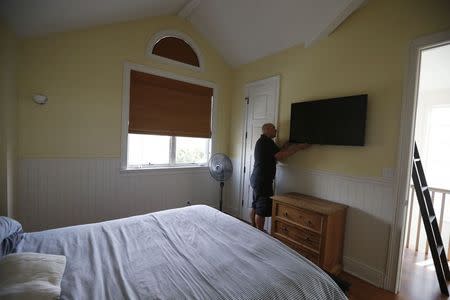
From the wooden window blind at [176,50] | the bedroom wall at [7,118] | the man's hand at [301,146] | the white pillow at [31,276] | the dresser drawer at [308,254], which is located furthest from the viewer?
the wooden window blind at [176,50]

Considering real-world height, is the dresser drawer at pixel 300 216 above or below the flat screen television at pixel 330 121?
below

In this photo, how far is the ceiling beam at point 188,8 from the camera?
2.99 meters

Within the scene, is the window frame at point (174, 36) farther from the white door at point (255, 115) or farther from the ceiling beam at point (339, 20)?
the ceiling beam at point (339, 20)

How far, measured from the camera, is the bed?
3.44 feet

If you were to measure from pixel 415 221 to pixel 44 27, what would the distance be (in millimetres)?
5626

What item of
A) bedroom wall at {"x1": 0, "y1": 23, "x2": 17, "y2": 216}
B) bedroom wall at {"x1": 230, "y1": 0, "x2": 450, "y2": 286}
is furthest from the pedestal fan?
bedroom wall at {"x1": 0, "y1": 23, "x2": 17, "y2": 216}

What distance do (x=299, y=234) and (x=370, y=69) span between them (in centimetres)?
192

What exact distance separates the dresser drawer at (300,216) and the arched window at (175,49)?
8.45ft

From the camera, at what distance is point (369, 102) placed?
2.21 metres

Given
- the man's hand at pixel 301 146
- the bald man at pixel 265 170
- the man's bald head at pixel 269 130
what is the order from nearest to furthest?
the man's hand at pixel 301 146
the bald man at pixel 265 170
the man's bald head at pixel 269 130

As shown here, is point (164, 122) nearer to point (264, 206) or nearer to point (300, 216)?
point (264, 206)

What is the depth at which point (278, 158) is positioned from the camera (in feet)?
9.27

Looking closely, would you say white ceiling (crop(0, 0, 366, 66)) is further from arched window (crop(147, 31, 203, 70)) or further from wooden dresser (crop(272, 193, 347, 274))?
wooden dresser (crop(272, 193, 347, 274))

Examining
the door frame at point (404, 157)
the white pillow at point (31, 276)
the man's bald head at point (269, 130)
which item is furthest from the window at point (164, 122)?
the door frame at point (404, 157)
